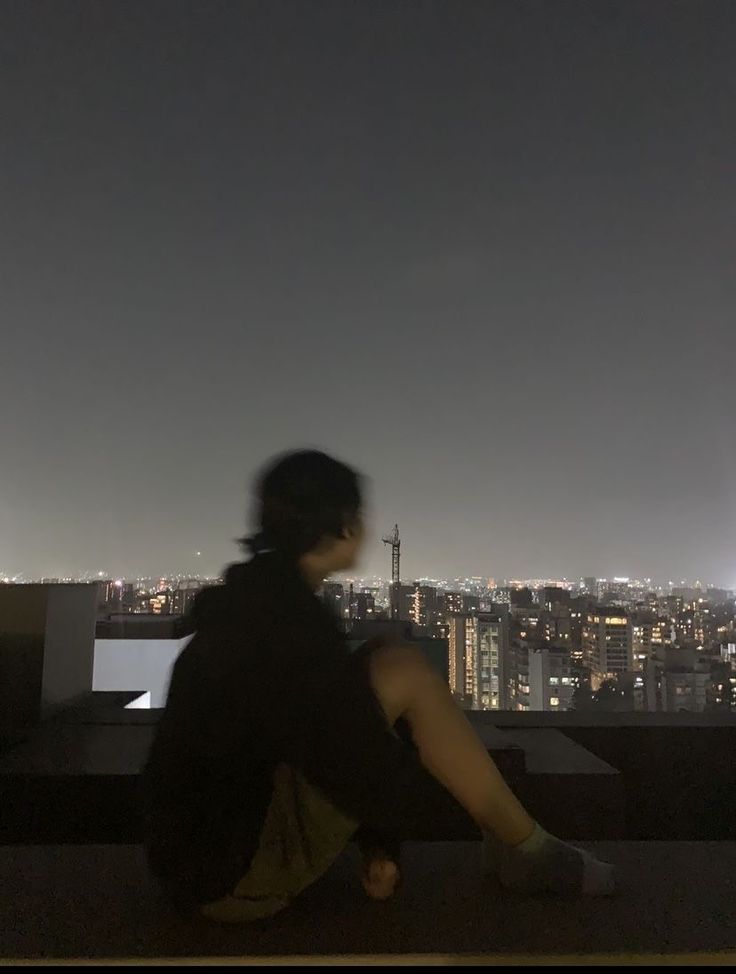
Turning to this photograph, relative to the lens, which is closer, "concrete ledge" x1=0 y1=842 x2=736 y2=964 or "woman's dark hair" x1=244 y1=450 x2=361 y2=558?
"concrete ledge" x1=0 y1=842 x2=736 y2=964

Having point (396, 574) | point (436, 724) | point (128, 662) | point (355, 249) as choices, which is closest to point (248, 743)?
point (436, 724)

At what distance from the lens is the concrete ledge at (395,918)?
1.16 meters

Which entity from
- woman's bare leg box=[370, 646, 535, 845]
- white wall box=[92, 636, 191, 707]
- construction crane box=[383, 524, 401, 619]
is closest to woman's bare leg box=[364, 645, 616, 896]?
woman's bare leg box=[370, 646, 535, 845]

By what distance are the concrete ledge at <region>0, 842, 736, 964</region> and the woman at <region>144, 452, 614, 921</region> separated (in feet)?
0.27

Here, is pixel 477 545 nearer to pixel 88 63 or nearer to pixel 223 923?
pixel 88 63

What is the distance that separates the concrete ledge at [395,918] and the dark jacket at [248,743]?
0.12m

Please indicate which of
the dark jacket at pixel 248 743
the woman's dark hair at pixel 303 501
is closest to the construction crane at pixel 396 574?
the woman's dark hair at pixel 303 501

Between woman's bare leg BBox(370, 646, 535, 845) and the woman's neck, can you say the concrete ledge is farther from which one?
the woman's neck

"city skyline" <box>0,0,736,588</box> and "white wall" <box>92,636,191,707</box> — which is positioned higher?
"city skyline" <box>0,0,736,588</box>

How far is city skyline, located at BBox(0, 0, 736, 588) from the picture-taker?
451 cm

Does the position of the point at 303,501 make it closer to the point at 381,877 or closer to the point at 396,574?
the point at 381,877

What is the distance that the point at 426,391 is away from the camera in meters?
6.50

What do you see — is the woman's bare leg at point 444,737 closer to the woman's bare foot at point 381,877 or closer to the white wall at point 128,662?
the woman's bare foot at point 381,877

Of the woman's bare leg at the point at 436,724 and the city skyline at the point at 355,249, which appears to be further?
the city skyline at the point at 355,249
